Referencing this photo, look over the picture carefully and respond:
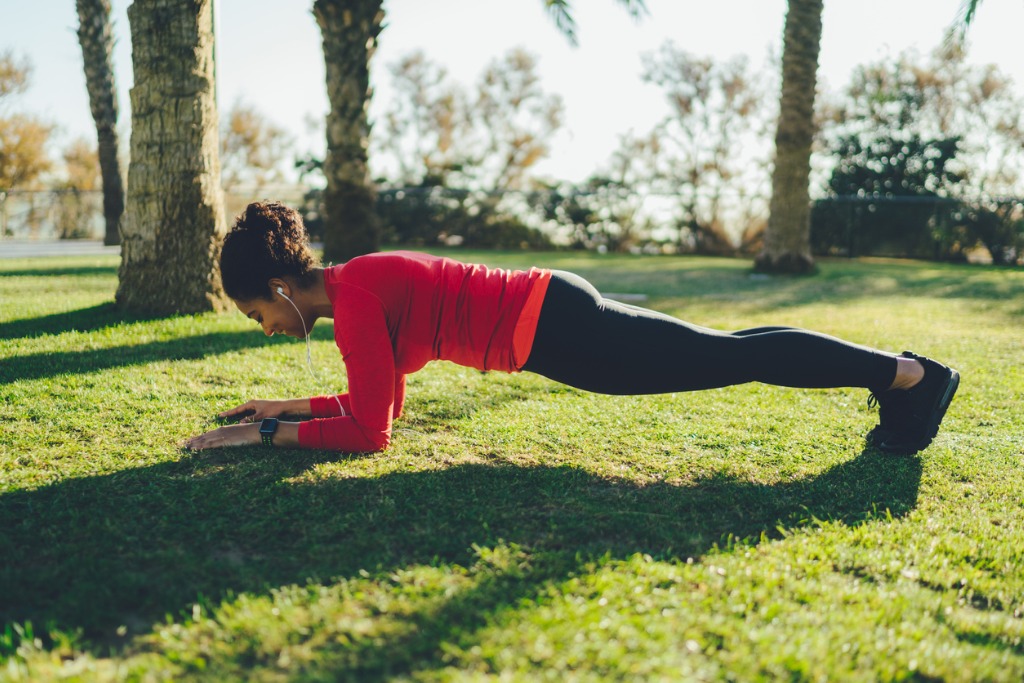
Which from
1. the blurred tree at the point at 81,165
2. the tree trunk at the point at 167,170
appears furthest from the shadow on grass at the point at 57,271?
the blurred tree at the point at 81,165

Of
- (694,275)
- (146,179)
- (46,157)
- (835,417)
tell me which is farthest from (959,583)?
(46,157)

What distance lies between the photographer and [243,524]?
254 cm

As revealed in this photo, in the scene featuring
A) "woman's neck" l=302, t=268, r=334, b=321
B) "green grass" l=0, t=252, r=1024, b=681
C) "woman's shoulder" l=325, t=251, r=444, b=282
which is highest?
"woman's shoulder" l=325, t=251, r=444, b=282

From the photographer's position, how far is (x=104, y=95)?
16375mm

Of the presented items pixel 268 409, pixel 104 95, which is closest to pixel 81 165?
pixel 104 95

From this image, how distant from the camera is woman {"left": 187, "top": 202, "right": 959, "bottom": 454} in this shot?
297cm

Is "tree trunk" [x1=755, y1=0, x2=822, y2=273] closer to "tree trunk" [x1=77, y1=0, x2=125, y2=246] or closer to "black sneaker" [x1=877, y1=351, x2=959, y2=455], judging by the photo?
"black sneaker" [x1=877, y1=351, x2=959, y2=455]

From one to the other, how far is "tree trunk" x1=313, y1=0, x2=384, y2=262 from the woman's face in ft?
25.9

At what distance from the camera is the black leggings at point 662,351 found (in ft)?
9.77

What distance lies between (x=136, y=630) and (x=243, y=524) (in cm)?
63

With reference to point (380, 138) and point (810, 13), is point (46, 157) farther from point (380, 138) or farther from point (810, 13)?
point (810, 13)

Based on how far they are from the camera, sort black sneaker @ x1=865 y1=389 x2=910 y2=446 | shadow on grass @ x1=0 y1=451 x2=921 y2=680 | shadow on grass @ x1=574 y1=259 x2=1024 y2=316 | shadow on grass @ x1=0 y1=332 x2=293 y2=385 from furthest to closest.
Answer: shadow on grass @ x1=574 y1=259 x2=1024 y2=316 < shadow on grass @ x1=0 y1=332 x2=293 y2=385 < black sneaker @ x1=865 y1=389 x2=910 y2=446 < shadow on grass @ x1=0 y1=451 x2=921 y2=680

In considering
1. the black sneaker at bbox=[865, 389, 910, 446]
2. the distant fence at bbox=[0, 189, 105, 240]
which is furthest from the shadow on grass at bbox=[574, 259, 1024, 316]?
the distant fence at bbox=[0, 189, 105, 240]

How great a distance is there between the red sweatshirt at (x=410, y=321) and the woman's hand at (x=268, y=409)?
405mm
